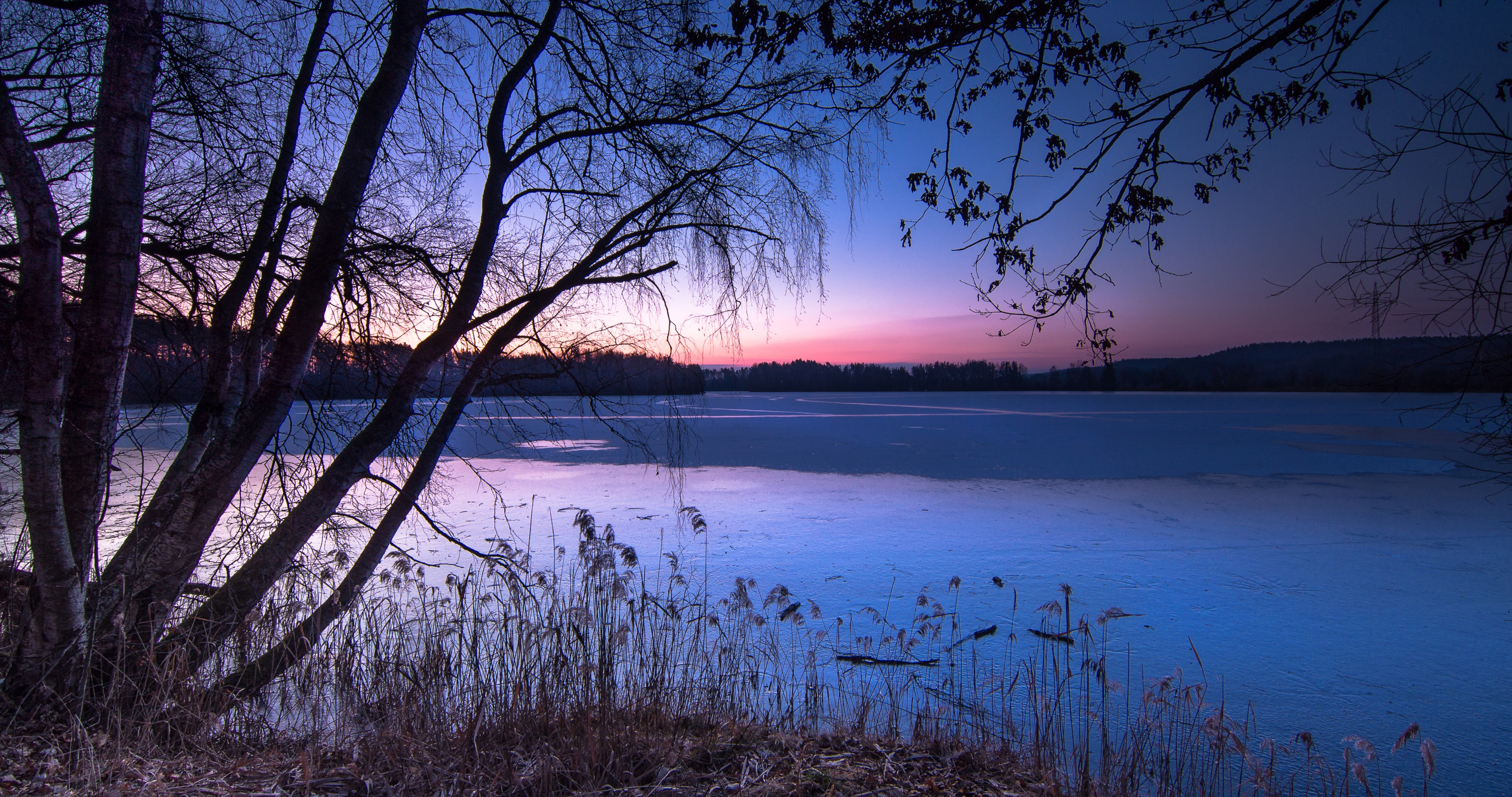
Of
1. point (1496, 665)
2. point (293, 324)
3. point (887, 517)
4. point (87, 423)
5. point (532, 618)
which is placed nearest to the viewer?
point (87, 423)

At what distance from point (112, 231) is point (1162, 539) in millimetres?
9337

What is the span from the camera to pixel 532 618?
16.8ft

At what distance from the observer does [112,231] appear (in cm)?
241

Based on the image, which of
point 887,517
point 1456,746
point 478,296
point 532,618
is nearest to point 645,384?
point 478,296

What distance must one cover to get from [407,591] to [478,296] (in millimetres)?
3422

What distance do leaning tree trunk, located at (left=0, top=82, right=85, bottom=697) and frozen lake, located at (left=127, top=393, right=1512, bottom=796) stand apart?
5.16ft

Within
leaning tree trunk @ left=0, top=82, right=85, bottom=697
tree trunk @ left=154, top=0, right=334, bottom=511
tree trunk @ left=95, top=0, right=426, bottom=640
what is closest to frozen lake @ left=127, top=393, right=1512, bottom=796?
tree trunk @ left=95, top=0, right=426, bottom=640

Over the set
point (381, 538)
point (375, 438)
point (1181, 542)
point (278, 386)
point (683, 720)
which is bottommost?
point (1181, 542)

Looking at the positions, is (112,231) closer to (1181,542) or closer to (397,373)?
(397,373)

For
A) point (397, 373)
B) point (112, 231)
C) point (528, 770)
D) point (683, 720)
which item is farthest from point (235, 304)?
point (683, 720)

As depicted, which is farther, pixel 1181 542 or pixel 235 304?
pixel 1181 542

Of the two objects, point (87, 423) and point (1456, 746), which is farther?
point (1456, 746)

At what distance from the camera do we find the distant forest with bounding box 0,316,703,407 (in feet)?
11.8

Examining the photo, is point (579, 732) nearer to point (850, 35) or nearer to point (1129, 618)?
point (850, 35)
